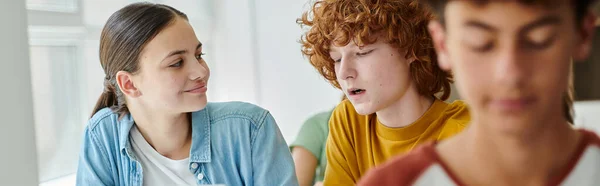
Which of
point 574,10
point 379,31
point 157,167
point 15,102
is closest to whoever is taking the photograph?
point 574,10

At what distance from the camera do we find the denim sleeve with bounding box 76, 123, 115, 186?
30.8 inches

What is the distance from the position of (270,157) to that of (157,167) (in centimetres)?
13

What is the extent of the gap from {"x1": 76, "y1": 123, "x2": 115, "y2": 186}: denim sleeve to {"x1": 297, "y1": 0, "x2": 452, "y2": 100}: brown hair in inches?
12.2

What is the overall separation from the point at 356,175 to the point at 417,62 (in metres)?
0.13

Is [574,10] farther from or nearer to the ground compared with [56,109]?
farther from the ground

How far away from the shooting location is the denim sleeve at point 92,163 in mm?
782

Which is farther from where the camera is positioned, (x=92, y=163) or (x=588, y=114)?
(x=92, y=163)

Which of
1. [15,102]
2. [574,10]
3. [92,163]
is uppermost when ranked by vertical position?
[574,10]

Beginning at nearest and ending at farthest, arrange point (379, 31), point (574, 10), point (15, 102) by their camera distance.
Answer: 1. point (574, 10)
2. point (379, 31)
3. point (15, 102)

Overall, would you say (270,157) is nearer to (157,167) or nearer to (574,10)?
(157,167)

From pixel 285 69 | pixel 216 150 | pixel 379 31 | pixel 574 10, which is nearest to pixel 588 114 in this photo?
pixel 574 10

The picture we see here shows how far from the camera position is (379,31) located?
566 millimetres

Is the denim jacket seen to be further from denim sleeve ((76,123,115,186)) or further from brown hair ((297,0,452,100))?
brown hair ((297,0,452,100))

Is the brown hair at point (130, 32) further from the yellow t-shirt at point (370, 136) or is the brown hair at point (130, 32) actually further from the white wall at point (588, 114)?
the white wall at point (588, 114)
